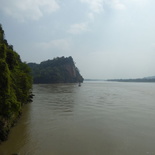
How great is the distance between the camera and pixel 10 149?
34.8ft

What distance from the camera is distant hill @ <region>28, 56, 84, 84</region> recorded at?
121 m

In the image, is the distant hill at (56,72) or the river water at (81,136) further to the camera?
the distant hill at (56,72)

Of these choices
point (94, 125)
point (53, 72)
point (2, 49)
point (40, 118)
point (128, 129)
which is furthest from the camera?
point (53, 72)

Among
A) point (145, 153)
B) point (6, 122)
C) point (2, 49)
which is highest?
point (2, 49)

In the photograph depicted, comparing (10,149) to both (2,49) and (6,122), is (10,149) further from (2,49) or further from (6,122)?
(2,49)

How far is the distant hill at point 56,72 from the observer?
12144 cm

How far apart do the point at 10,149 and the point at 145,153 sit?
838cm

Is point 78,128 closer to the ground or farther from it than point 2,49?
closer to the ground

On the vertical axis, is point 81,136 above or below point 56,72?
below

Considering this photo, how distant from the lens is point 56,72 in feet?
423

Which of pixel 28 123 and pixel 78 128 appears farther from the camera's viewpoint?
pixel 28 123

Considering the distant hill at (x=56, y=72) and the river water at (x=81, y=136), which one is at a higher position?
the distant hill at (x=56, y=72)

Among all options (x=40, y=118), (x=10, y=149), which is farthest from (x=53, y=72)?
(x=10, y=149)

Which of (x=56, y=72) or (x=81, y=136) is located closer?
(x=81, y=136)
